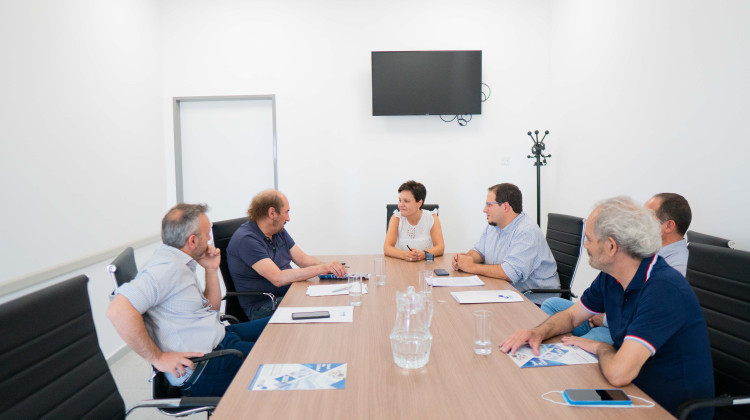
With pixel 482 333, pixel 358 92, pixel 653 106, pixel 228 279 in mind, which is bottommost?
pixel 228 279

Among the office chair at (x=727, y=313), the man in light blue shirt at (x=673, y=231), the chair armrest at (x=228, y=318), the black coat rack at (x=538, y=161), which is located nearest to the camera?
the office chair at (x=727, y=313)

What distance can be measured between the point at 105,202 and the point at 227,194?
1.56 metres

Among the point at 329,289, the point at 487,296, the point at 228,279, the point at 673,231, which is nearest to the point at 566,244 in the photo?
the point at 673,231

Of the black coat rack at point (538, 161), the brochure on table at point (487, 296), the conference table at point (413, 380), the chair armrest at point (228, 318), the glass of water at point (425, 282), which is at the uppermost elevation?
the black coat rack at point (538, 161)

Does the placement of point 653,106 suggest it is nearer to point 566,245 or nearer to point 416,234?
point 566,245

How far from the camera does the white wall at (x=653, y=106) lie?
2676 millimetres

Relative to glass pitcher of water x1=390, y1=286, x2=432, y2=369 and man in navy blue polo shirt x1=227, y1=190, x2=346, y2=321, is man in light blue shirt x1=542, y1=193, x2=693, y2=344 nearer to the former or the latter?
glass pitcher of water x1=390, y1=286, x2=432, y2=369

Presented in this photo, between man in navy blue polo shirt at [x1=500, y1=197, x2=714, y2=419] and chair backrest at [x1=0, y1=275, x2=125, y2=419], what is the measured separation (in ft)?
4.27

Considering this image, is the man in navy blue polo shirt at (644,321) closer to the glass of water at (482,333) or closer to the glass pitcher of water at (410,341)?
the glass of water at (482,333)

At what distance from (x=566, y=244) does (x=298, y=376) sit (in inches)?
87.4

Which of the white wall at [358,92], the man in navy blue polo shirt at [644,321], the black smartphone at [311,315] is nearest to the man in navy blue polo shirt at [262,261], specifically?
the black smartphone at [311,315]

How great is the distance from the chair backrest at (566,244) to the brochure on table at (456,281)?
66cm

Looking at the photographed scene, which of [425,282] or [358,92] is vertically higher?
[358,92]

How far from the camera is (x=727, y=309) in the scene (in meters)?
1.70
